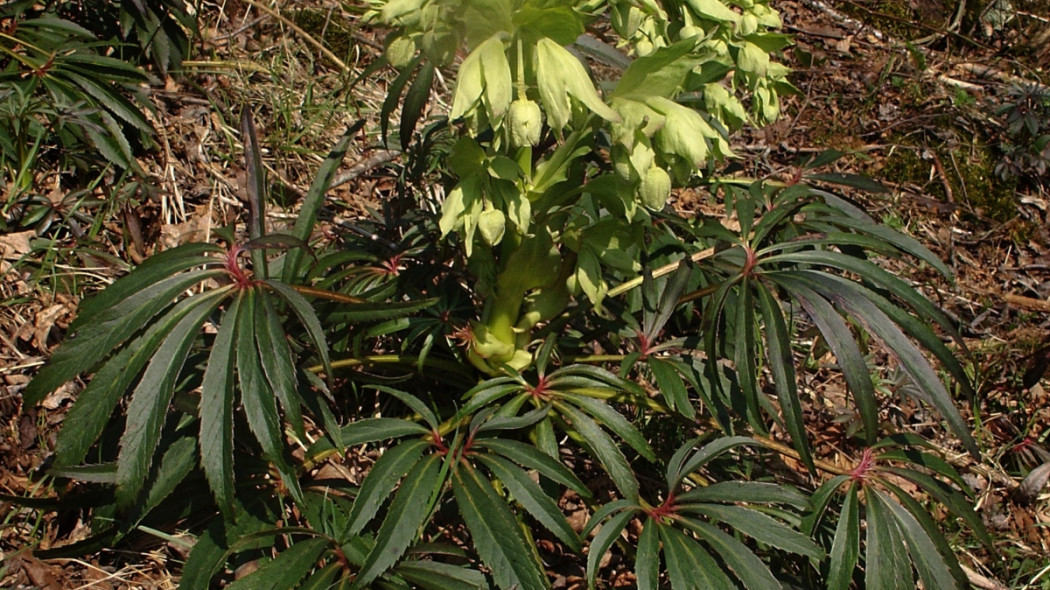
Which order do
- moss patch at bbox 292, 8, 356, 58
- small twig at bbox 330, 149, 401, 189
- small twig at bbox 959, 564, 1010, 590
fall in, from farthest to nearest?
moss patch at bbox 292, 8, 356, 58 < small twig at bbox 330, 149, 401, 189 < small twig at bbox 959, 564, 1010, 590

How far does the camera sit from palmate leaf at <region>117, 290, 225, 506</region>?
1.08 meters

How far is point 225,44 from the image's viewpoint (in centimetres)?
250

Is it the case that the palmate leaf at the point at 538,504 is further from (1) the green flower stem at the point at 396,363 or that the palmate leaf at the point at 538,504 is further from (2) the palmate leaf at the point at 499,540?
(1) the green flower stem at the point at 396,363

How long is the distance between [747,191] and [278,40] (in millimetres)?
1575

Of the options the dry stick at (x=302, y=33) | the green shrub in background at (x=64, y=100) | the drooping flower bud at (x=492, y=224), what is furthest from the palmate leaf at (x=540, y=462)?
the dry stick at (x=302, y=33)

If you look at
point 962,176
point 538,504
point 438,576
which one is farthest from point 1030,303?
point 438,576

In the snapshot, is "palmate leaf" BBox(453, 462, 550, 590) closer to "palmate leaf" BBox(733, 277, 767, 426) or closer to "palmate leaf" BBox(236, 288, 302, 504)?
"palmate leaf" BBox(236, 288, 302, 504)

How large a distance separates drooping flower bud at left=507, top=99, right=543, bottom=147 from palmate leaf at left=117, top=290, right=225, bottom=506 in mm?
537

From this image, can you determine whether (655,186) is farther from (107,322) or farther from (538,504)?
(107,322)

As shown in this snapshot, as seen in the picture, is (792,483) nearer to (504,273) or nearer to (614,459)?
(614,459)

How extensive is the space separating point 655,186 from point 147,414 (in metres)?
0.74

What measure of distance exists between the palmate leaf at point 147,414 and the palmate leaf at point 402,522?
1.03 feet

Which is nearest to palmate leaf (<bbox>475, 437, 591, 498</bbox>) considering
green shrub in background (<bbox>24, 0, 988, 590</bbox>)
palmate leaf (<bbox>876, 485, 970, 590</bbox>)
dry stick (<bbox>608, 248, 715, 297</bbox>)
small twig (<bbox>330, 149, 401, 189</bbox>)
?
green shrub in background (<bbox>24, 0, 988, 590</bbox>)

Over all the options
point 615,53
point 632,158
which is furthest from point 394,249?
point 632,158
